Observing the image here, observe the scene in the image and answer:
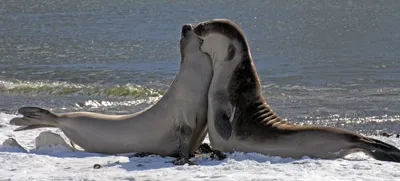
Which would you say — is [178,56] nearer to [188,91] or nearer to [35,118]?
[35,118]

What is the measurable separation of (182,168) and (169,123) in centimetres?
97

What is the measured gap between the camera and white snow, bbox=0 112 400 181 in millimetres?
5996

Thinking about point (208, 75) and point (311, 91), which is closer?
point (208, 75)

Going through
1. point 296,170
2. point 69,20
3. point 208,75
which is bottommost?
point 296,170

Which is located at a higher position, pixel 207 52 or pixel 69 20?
pixel 69 20

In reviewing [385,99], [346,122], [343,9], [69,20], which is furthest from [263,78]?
[343,9]

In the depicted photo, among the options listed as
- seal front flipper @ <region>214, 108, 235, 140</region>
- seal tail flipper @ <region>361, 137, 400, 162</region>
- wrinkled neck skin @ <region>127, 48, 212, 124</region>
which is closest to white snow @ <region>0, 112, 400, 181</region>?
seal tail flipper @ <region>361, 137, 400, 162</region>

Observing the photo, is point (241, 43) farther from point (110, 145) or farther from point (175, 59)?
point (175, 59)

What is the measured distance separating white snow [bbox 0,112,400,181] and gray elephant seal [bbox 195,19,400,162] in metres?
0.14

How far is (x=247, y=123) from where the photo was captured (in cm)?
729

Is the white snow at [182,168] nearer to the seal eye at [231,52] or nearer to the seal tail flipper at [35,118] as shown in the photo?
the seal tail flipper at [35,118]

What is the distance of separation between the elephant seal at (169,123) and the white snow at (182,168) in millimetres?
263

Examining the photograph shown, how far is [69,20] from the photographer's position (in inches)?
1168

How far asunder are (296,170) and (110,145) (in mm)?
1995
